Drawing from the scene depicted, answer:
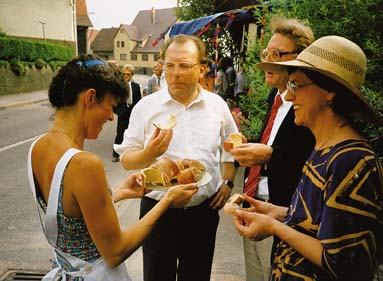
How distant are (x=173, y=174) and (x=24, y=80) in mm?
22449

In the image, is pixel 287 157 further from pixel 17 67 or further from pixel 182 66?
pixel 17 67

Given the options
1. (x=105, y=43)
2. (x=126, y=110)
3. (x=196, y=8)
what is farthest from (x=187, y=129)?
(x=105, y=43)

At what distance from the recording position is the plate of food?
2039mm

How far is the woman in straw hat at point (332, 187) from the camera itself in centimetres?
120

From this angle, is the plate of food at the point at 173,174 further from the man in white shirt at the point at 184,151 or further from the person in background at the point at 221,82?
the person in background at the point at 221,82

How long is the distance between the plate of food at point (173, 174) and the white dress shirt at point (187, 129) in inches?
7.3

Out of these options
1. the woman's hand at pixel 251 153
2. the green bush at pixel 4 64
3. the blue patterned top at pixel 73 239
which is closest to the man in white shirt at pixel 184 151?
the woman's hand at pixel 251 153

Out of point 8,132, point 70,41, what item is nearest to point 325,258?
point 8,132

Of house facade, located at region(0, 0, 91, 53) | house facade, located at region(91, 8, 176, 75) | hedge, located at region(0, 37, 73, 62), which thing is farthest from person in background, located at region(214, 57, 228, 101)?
house facade, located at region(91, 8, 176, 75)

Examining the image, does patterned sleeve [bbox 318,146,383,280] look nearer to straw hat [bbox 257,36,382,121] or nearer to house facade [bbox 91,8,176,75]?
straw hat [bbox 257,36,382,121]

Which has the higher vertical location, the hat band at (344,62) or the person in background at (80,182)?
the hat band at (344,62)

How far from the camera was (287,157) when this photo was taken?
2088 mm

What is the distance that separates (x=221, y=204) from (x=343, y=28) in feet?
6.33

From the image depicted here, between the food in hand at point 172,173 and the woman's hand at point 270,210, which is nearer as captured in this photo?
the woman's hand at point 270,210
